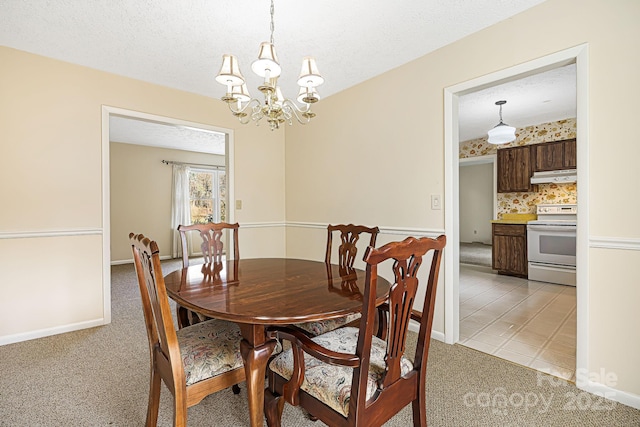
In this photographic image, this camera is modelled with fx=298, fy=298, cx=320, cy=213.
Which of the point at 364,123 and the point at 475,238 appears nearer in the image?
the point at 364,123

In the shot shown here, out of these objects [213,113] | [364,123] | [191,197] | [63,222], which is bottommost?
[63,222]

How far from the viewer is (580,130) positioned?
185 centimetres

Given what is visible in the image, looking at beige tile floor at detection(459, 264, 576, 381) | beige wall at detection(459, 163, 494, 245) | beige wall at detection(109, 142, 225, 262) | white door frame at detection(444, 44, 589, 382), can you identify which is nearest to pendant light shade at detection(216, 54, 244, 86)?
white door frame at detection(444, 44, 589, 382)

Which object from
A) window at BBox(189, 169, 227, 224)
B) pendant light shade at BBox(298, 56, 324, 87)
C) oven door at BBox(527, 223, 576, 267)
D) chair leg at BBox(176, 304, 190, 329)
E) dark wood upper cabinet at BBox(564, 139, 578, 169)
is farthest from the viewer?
window at BBox(189, 169, 227, 224)

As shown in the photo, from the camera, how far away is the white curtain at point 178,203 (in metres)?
6.64

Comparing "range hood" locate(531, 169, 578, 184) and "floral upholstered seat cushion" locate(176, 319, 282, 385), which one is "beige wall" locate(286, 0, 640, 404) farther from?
"range hood" locate(531, 169, 578, 184)

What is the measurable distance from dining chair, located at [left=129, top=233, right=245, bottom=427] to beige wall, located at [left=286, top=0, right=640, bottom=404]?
1.90 meters

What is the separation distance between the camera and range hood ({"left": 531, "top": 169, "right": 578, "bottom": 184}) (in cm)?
444

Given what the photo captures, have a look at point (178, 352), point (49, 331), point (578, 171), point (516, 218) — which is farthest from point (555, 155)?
point (49, 331)

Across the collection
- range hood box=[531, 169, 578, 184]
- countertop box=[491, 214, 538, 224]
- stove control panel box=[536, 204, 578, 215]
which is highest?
range hood box=[531, 169, 578, 184]

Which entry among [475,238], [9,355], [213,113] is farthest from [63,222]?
[475,238]

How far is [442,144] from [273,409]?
226 centimetres

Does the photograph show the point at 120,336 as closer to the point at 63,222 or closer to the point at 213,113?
the point at 63,222

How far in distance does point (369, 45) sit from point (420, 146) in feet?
3.15
